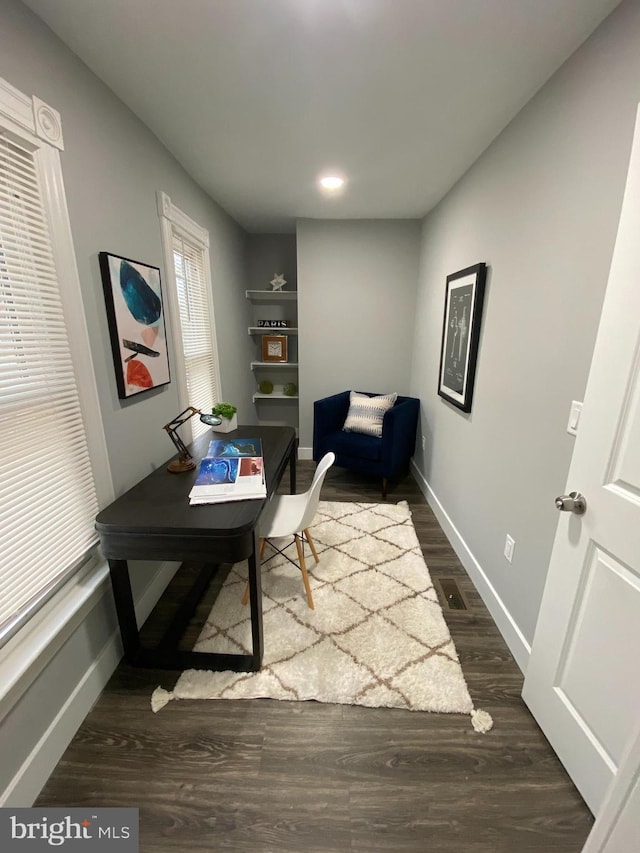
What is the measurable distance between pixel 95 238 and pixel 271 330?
2.63 m

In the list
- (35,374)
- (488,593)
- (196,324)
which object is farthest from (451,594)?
(196,324)

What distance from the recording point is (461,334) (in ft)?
7.57

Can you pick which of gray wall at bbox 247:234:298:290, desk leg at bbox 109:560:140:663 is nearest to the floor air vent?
desk leg at bbox 109:560:140:663

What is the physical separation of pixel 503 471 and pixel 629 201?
1.19 meters

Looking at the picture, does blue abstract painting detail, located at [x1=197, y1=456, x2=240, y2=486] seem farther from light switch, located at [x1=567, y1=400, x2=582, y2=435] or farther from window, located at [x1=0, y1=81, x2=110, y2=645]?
light switch, located at [x1=567, y1=400, x2=582, y2=435]

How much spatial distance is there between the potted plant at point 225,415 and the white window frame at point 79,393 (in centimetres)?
95

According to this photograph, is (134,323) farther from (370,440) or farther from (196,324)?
(370,440)

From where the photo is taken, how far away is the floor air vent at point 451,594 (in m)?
1.93

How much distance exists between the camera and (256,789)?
116 cm

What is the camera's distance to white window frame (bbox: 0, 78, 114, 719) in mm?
1049

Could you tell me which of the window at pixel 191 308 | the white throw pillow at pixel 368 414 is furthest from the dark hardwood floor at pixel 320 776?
the white throw pillow at pixel 368 414

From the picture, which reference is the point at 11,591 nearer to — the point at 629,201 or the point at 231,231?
the point at 629,201

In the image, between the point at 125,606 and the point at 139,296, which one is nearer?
the point at 125,606

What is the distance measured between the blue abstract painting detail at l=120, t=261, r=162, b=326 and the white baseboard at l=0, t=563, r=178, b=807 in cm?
126
